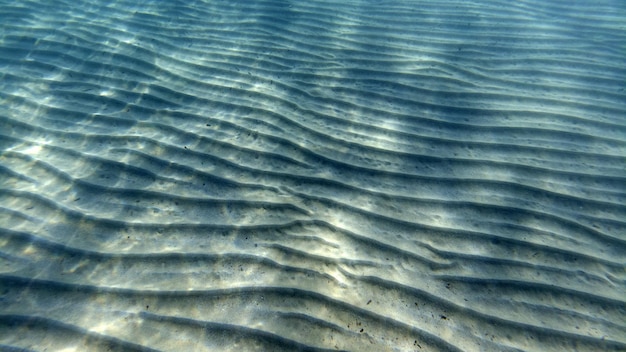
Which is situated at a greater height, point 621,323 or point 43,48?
point 43,48

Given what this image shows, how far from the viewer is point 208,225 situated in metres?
2.95

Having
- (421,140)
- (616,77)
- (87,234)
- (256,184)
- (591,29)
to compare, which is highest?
(591,29)

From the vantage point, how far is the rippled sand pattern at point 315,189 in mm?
2334

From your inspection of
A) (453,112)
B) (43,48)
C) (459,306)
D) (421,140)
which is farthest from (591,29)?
(43,48)

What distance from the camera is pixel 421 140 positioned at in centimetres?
385

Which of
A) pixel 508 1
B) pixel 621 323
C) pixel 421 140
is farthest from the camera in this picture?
pixel 508 1

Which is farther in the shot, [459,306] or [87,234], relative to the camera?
[87,234]

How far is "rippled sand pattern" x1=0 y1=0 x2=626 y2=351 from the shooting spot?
2.33 m

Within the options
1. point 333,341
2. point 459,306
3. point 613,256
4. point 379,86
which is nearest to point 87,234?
point 333,341

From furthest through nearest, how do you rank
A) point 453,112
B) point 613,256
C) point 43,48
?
point 43,48, point 453,112, point 613,256

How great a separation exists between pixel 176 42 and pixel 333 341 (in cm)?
569

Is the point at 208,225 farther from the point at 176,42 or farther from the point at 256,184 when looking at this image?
the point at 176,42

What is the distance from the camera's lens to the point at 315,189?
3.31m

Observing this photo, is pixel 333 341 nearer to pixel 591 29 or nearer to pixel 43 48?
pixel 43 48
